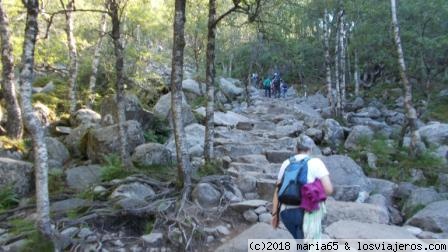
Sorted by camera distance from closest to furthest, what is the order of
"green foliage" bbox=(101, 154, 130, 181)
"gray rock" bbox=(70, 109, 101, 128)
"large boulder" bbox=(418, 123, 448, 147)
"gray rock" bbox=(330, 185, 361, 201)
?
1. "gray rock" bbox=(330, 185, 361, 201)
2. "green foliage" bbox=(101, 154, 130, 181)
3. "gray rock" bbox=(70, 109, 101, 128)
4. "large boulder" bbox=(418, 123, 448, 147)

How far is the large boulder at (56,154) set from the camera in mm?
12847

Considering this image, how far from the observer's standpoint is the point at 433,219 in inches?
322

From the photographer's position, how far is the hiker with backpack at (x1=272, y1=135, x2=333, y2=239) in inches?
191

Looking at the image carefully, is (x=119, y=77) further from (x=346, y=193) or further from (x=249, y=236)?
(x=346, y=193)

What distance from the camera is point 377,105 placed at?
29.2 m

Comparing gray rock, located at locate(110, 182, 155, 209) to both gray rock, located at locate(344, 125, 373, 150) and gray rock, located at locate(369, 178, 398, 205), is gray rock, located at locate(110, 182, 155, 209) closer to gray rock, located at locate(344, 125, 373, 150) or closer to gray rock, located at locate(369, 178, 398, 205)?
gray rock, located at locate(369, 178, 398, 205)

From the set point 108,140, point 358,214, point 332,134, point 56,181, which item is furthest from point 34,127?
point 332,134

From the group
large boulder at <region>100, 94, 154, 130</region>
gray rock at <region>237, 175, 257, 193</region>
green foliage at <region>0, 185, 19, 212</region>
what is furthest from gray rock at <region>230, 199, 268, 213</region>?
large boulder at <region>100, 94, 154, 130</region>

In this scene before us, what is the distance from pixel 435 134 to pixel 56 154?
14.6 meters

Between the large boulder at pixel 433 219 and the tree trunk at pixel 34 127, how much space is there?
670 centimetres

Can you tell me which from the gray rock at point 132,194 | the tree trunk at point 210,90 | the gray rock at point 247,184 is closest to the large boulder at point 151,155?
the tree trunk at point 210,90

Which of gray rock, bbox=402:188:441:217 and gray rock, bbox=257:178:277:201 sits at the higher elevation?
gray rock, bbox=257:178:277:201

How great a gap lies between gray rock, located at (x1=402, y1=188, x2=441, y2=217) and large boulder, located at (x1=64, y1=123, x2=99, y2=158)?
960 centimetres

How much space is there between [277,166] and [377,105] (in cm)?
1931
